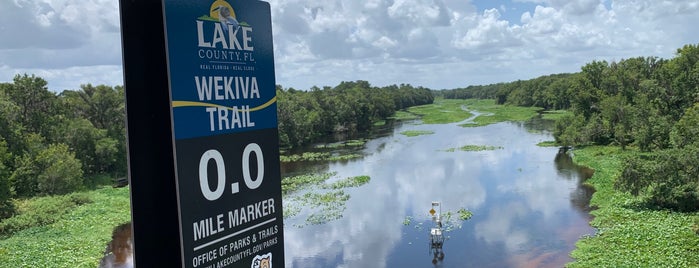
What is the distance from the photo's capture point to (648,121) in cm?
3191

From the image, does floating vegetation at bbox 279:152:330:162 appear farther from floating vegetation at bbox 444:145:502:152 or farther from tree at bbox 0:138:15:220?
tree at bbox 0:138:15:220

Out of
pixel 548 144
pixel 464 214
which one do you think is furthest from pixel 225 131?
pixel 548 144

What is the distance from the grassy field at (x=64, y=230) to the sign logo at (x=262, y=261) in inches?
666

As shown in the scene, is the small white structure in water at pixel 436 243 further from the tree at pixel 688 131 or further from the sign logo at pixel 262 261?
the sign logo at pixel 262 261

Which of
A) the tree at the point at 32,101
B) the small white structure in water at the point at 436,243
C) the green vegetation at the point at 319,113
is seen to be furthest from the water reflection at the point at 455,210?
the tree at the point at 32,101

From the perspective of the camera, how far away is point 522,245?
18391 mm

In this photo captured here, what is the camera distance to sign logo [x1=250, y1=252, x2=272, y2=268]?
Answer: 332 centimetres

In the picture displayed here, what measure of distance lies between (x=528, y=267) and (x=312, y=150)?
1247 inches

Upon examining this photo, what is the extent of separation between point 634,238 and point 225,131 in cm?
1789

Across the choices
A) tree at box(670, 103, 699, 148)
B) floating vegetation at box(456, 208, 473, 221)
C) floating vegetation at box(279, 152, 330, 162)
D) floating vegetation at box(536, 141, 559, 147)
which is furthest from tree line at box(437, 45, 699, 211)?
floating vegetation at box(279, 152, 330, 162)

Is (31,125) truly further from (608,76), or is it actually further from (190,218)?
(608,76)

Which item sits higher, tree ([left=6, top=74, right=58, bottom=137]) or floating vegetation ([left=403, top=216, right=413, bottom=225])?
tree ([left=6, top=74, right=58, bottom=137])

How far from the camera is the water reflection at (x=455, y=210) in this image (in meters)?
17.7

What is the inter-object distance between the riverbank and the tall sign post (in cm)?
1504
